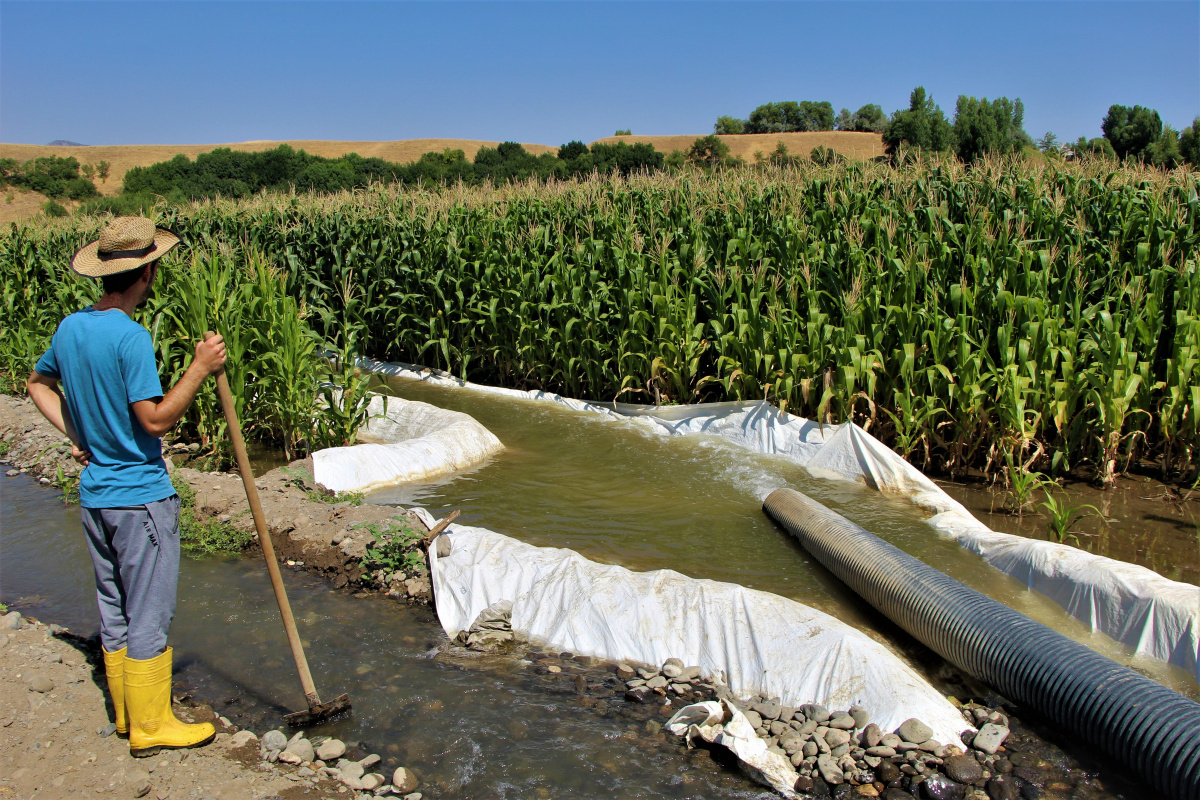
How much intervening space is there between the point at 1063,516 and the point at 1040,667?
2059mm

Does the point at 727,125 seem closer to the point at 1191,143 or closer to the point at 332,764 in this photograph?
the point at 1191,143

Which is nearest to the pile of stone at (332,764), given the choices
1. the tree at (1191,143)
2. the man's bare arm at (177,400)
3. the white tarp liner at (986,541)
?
the man's bare arm at (177,400)

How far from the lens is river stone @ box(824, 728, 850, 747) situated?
2.98 meters

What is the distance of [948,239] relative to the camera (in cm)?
732

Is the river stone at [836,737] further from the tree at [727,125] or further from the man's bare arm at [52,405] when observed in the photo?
the tree at [727,125]

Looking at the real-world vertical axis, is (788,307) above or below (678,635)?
above

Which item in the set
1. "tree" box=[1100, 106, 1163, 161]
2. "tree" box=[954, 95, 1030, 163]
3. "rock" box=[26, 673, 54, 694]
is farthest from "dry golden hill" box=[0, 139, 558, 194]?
"rock" box=[26, 673, 54, 694]

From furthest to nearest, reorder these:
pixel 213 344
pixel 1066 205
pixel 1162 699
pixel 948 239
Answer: pixel 1066 205 → pixel 948 239 → pixel 1162 699 → pixel 213 344

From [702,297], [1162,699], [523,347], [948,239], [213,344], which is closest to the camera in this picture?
[213,344]

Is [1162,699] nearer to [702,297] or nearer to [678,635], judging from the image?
[678,635]

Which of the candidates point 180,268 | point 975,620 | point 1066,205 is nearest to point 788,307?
point 1066,205

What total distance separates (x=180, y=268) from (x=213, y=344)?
5634mm

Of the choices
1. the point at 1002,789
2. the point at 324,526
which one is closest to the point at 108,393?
the point at 324,526

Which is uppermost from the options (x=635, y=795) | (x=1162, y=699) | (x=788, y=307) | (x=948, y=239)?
(x=948, y=239)
